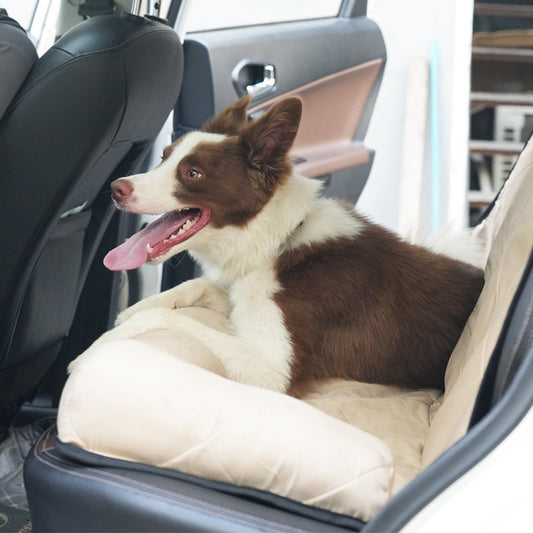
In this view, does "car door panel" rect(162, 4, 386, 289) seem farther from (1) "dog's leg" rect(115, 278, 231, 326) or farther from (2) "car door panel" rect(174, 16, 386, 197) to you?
(1) "dog's leg" rect(115, 278, 231, 326)

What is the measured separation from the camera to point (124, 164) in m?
2.38

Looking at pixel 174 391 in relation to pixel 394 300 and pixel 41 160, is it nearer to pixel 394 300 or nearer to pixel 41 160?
pixel 394 300

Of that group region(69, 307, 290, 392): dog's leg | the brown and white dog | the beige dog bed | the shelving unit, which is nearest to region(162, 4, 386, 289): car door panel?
the brown and white dog

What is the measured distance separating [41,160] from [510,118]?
4.19m

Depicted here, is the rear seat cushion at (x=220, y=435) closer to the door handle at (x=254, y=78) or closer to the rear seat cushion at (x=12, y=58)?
the rear seat cushion at (x=12, y=58)

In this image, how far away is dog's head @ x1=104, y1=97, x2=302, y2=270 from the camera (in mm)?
1915

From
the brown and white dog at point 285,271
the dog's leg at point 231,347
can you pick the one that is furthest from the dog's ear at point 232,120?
the dog's leg at point 231,347

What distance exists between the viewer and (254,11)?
3906mm

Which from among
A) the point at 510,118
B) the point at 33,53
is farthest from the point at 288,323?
the point at 510,118

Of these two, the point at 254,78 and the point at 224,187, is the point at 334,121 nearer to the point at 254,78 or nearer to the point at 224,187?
the point at 254,78

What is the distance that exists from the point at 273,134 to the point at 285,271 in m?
0.30

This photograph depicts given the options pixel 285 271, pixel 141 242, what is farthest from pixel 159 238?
pixel 285 271

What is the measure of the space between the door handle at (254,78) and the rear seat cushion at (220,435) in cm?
188

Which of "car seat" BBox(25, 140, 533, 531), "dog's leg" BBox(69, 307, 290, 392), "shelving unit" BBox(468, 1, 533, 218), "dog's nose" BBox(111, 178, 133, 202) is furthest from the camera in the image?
"shelving unit" BBox(468, 1, 533, 218)
